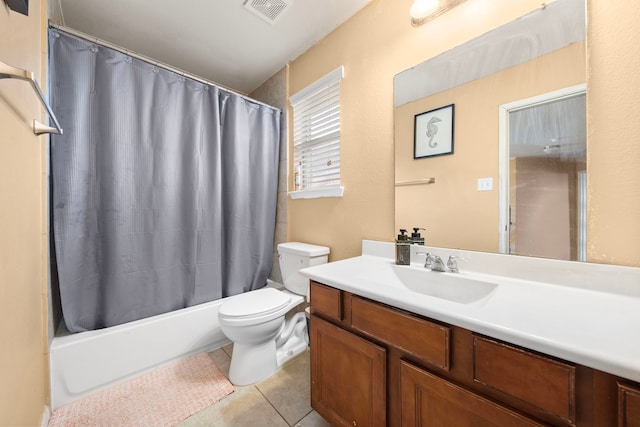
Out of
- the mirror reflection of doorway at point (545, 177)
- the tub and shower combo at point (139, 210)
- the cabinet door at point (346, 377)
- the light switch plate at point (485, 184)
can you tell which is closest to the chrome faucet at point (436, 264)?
the mirror reflection of doorway at point (545, 177)

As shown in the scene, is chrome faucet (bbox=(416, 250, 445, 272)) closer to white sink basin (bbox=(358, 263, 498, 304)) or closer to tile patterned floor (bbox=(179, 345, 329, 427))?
white sink basin (bbox=(358, 263, 498, 304))

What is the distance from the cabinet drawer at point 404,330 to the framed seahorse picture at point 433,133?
83 centimetres

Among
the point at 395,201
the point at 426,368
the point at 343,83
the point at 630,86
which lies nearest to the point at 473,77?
the point at 630,86

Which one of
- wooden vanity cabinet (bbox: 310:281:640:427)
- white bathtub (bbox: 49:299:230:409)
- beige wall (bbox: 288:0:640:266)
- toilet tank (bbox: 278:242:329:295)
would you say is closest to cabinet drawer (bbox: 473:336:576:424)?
wooden vanity cabinet (bbox: 310:281:640:427)

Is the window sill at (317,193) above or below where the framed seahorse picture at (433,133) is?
below

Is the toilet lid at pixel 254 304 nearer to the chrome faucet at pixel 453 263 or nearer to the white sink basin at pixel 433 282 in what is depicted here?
the white sink basin at pixel 433 282

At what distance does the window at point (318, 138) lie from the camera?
1728 mm

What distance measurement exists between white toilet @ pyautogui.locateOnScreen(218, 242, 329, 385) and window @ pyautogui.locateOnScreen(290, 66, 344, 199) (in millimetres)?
501

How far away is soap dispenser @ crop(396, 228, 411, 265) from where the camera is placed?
3.99 feet

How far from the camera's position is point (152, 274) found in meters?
1.58

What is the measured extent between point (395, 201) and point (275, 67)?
170cm

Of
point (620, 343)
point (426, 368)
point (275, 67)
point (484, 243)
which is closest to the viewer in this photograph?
point (620, 343)

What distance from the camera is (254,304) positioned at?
57.1 inches

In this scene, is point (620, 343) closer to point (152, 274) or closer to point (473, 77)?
point (473, 77)
